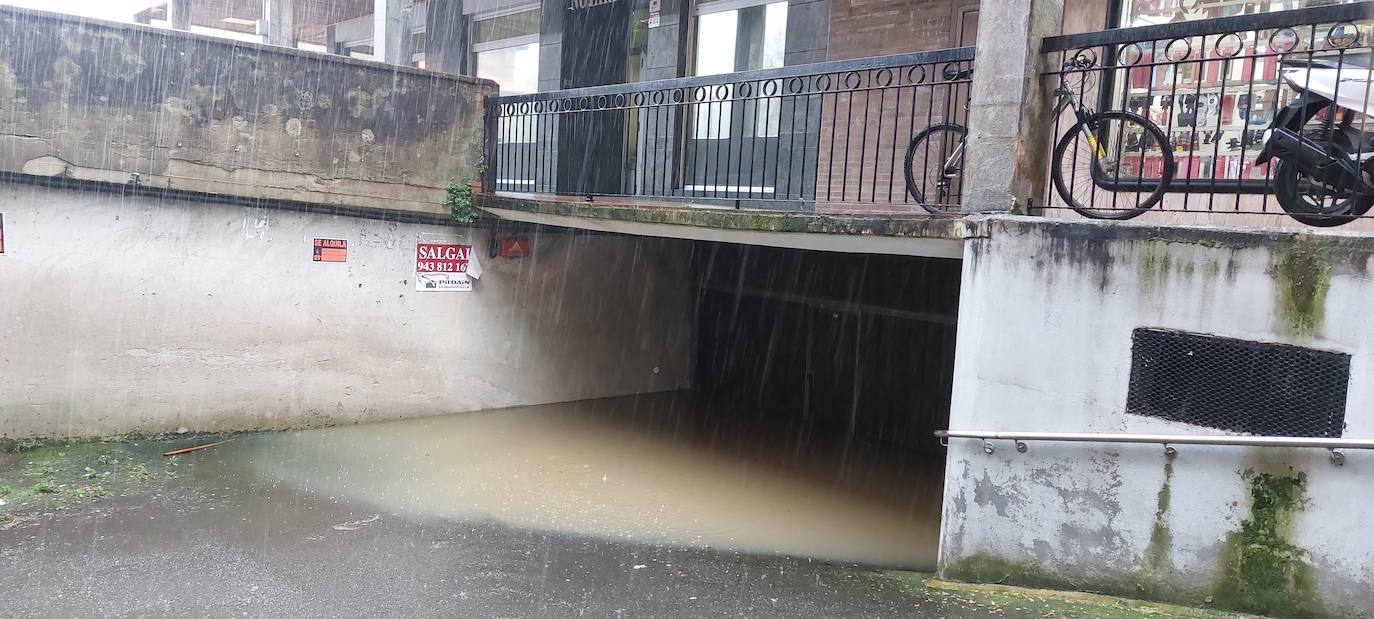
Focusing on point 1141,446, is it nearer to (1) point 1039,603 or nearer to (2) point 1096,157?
(1) point 1039,603

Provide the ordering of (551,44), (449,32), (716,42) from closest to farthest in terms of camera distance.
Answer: (716,42) < (551,44) < (449,32)

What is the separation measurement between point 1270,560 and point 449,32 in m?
13.0

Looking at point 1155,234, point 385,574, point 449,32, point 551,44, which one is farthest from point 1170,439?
point 449,32

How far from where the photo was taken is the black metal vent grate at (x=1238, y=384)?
4.17 meters

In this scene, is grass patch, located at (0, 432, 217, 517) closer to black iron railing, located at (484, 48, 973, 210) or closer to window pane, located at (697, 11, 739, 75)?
black iron railing, located at (484, 48, 973, 210)

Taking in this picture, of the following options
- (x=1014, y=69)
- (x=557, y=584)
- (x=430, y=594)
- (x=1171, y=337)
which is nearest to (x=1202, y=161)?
(x=1014, y=69)

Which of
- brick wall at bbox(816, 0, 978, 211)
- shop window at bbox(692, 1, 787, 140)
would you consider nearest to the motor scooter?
brick wall at bbox(816, 0, 978, 211)

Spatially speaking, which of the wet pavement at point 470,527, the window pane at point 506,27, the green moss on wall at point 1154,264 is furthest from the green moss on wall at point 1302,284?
the window pane at point 506,27

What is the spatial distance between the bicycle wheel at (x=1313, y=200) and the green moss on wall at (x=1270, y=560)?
4.43 ft

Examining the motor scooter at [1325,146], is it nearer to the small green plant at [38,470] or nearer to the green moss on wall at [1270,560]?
the green moss on wall at [1270,560]

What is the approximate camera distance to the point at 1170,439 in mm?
4480

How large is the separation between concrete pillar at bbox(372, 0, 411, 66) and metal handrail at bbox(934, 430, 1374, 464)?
40.0ft

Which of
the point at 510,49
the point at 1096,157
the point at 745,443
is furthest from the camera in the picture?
the point at 510,49

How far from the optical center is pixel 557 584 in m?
5.38
